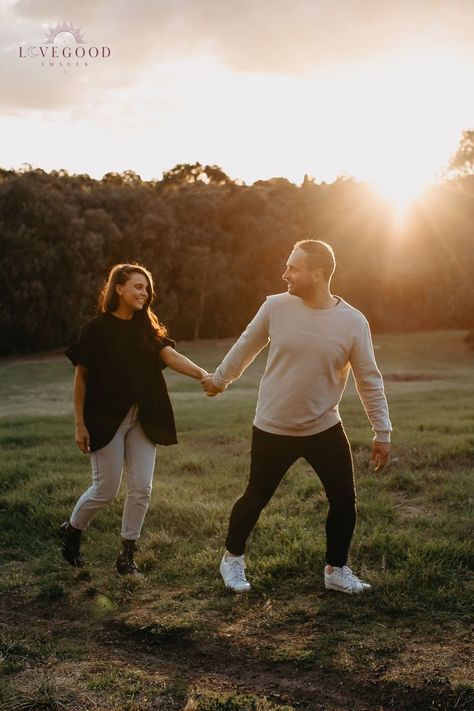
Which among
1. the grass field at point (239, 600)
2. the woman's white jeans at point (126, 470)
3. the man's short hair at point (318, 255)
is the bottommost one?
the grass field at point (239, 600)

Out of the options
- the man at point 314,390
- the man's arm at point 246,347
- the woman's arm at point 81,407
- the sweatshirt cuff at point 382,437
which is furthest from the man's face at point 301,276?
the woman's arm at point 81,407

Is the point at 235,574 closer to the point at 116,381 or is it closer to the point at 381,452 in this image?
the point at 381,452

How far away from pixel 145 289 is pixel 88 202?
28.6 m

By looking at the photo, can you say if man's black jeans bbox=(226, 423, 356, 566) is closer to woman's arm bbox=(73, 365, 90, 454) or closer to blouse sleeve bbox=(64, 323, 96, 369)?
woman's arm bbox=(73, 365, 90, 454)

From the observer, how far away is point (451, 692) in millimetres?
3811

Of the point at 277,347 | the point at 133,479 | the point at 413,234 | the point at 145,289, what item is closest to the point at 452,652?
the point at 277,347

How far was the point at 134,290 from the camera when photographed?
5.51 metres

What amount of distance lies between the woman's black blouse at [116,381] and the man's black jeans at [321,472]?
790mm

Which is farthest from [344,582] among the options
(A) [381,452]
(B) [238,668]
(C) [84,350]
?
(C) [84,350]

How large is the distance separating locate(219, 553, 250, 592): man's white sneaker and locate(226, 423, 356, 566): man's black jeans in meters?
0.31

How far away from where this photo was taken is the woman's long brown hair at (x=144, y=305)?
219 inches

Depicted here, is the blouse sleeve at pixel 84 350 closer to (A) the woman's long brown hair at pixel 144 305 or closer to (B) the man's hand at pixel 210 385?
(A) the woman's long brown hair at pixel 144 305

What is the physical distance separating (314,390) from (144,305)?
1.50 m

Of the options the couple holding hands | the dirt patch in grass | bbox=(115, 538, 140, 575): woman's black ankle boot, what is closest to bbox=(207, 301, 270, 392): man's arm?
the couple holding hands
